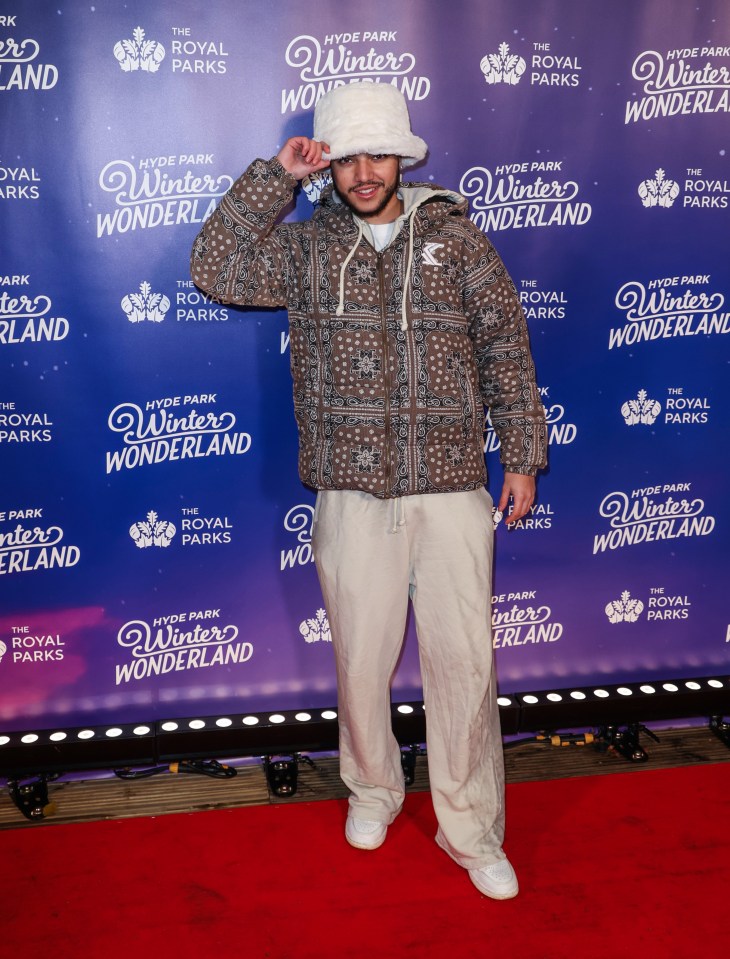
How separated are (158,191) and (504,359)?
107 centimetres

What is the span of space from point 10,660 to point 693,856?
2033 mm

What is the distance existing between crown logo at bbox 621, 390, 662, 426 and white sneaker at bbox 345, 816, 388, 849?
1.47 m

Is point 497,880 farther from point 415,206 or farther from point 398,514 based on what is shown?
point 415,206

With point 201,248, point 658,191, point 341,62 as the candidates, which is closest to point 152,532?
point 201,248

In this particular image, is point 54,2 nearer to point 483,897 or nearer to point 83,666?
point 83,666

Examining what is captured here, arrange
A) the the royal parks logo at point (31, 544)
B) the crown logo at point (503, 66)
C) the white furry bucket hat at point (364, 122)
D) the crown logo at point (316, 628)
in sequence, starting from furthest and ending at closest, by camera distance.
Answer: the crown logo at point (316, 628)
the the royal parks logo at point (31, 544)
the crown logo at point (503, 66)
the white furry bucket hat at point (364, 122)

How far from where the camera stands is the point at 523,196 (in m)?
2.62

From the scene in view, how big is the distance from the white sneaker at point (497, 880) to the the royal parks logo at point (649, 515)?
1129mm

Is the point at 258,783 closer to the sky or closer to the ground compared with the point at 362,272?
closer to the ground

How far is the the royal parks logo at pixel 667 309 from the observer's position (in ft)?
9.09

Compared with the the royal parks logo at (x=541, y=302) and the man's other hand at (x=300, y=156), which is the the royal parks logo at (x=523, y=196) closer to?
the the royal parks logo at (x=541, y=302)

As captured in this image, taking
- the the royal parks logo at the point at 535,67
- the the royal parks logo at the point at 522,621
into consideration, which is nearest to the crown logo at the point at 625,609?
the the royal parks logo at the point at 522,621

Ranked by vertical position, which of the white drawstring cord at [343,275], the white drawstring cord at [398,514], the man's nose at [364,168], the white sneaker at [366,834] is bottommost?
the white sneaker at [366,834]

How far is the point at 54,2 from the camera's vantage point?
2289 mm
